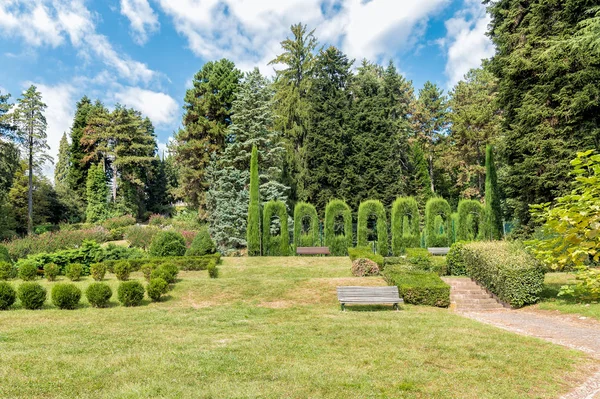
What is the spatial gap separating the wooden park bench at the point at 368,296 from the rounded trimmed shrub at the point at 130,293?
620 centimetres

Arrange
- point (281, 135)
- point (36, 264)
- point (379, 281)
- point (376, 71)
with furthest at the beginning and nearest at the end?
point (376, 71), point (281, 135), point (36, 264), point (379, 281)

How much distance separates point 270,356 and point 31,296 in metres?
8.40

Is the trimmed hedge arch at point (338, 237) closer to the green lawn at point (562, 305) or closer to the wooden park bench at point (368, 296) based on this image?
the green lawn at point (562, 305)

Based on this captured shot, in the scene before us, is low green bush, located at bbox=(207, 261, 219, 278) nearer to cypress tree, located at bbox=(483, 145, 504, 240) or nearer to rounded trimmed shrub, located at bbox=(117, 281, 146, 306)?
rounded trimmed shrub, located at bbox=(117, 281, 146, 306)

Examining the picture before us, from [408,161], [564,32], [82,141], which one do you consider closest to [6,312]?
[564,32]

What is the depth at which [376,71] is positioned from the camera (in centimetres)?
4584

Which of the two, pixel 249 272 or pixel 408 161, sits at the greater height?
pixel 408 161

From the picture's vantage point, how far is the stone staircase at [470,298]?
38.2ft

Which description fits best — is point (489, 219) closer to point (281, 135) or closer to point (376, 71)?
point (281, 135)

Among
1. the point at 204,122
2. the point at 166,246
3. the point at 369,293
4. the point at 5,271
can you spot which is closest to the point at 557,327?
the point at 369,293

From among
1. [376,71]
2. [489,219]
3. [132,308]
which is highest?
[376,71]

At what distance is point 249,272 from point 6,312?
928 centimetres

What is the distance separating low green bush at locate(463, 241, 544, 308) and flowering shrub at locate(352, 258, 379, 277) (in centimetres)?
415

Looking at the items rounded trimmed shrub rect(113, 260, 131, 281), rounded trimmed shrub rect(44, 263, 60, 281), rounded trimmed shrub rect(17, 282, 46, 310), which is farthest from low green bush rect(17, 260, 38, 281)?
rounded trimmed shrub rect(17, 282, 46, 310)
